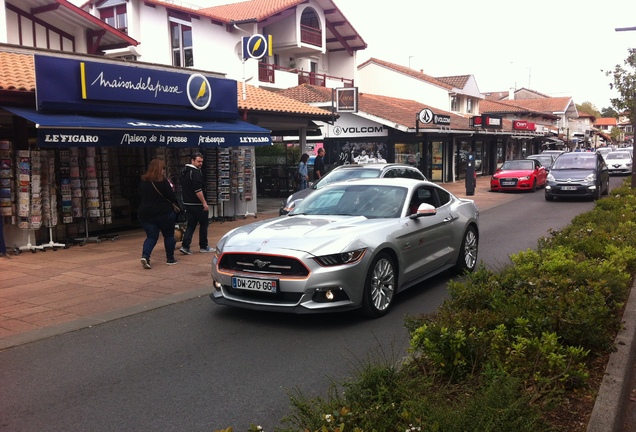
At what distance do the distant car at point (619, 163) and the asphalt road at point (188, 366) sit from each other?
1374 inches

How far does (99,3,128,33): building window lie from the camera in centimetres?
2781

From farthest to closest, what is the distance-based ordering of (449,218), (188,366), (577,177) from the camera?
(577,177) → (449,218) → (188,366)

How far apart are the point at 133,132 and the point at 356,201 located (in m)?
6.00

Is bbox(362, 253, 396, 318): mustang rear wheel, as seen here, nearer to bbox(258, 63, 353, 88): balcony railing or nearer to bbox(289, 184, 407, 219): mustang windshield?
bbox(289, 184, 407, 219): mustang windshield

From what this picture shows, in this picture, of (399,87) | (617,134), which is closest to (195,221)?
(399,87)

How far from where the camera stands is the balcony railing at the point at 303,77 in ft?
97.2

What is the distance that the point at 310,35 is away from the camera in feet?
108

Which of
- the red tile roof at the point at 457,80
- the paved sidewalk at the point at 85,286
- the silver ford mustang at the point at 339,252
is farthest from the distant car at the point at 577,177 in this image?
the red tile roof at the point at 457,80

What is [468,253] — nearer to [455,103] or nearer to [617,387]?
[617,387]

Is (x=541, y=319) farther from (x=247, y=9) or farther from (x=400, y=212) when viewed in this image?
(x=247, y=9)

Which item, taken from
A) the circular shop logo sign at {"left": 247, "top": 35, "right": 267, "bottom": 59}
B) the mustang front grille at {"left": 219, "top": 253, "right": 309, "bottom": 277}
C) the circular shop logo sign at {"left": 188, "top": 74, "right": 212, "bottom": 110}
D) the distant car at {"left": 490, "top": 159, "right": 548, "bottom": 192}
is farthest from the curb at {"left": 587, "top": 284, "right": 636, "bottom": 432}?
the distant car at {"left": 490, "top": 159, "right": 548, "bottom": 192}

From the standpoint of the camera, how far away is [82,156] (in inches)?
482

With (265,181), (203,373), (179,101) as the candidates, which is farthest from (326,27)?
(203,373)

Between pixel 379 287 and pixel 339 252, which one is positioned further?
pixel 379 287
